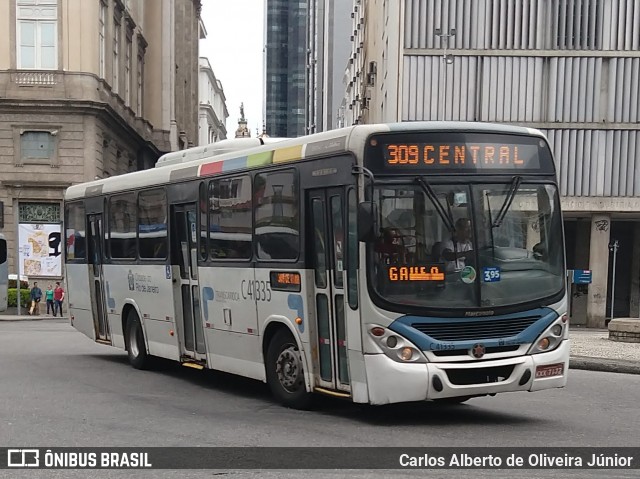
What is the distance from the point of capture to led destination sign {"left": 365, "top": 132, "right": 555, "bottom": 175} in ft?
34.8

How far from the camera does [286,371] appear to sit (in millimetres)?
11984

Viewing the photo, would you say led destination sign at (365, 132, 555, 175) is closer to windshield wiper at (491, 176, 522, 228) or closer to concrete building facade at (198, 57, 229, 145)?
windshield wiper at (491, 176, 522, 228)

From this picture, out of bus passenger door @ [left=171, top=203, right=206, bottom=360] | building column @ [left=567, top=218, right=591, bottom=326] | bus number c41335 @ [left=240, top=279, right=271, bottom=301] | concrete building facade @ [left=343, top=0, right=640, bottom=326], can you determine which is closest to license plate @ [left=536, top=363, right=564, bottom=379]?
bus number c41335 @ [left=240, top=279, right=271, bottom=301]

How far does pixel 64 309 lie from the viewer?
44094 mm

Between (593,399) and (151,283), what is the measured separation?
6.67m

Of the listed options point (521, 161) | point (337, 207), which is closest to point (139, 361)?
point (337, 207)

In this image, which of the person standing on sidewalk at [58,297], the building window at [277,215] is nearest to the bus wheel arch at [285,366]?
the building window at [277,215]

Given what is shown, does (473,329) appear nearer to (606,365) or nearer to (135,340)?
(135,340)

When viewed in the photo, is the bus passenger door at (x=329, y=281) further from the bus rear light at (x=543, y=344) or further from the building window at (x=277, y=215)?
the bus rear light at (x=543, y=344)

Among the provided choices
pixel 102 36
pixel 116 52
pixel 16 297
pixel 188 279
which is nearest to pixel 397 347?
pixel 188 279

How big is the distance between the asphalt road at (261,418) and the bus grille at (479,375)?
470mm

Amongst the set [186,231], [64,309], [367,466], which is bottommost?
[64,309]

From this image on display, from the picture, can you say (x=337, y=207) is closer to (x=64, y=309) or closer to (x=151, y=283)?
(x=151, y=283)

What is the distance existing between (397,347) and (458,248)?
1.17 metres
